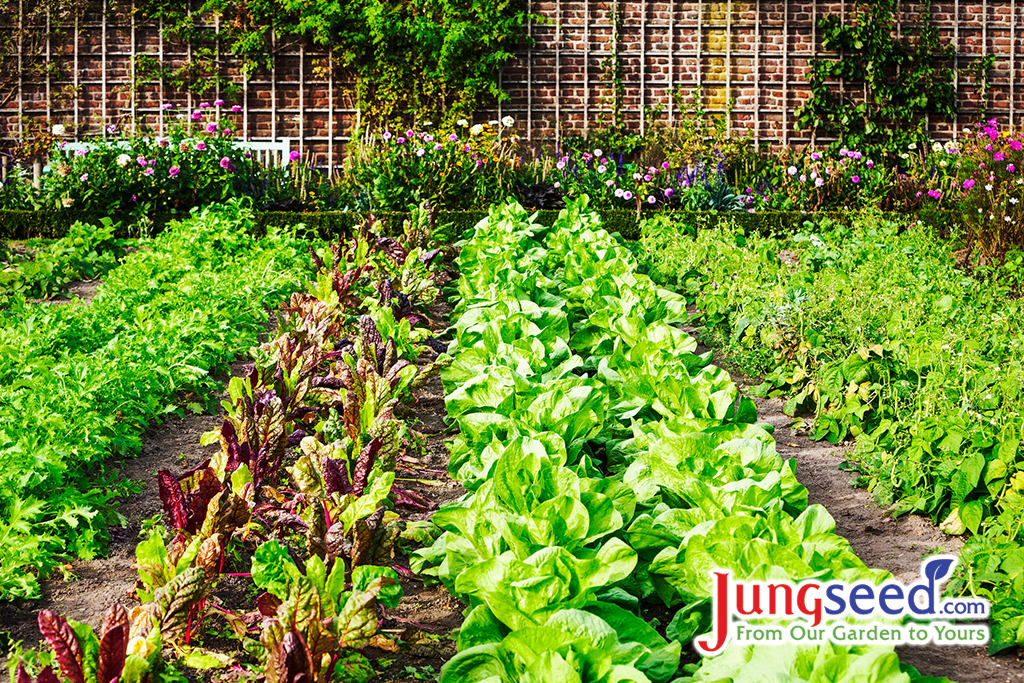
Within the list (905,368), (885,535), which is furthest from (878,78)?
(885,535)

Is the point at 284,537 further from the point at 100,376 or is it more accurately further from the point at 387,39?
the point at 387,39

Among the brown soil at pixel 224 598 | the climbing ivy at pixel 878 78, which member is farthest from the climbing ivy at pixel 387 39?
the brown soil at pixel 224 598

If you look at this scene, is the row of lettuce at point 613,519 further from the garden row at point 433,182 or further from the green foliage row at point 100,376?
the garden row at point 433,182

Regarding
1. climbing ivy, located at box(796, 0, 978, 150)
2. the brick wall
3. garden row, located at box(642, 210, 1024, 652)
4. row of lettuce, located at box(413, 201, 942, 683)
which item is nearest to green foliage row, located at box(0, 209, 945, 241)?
garden row, located at box(642, 210, 1024, 652)

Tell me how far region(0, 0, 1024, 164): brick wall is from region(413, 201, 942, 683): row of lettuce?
350 inches

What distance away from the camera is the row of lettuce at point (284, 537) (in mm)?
1830

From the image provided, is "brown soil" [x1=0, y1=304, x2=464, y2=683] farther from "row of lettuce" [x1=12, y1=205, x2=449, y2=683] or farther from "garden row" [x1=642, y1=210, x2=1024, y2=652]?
"garden row" [x1=642, y1=210, x2=1024, y2=652]

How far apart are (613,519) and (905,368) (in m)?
2.06

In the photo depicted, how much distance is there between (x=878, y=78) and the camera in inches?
473

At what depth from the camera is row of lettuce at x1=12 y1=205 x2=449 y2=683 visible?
6.00ft

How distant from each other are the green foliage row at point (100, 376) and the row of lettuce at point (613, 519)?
3.35 feet

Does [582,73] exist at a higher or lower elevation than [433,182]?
higher

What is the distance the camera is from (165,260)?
6.10 metres

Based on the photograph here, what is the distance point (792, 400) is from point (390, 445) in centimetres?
199
